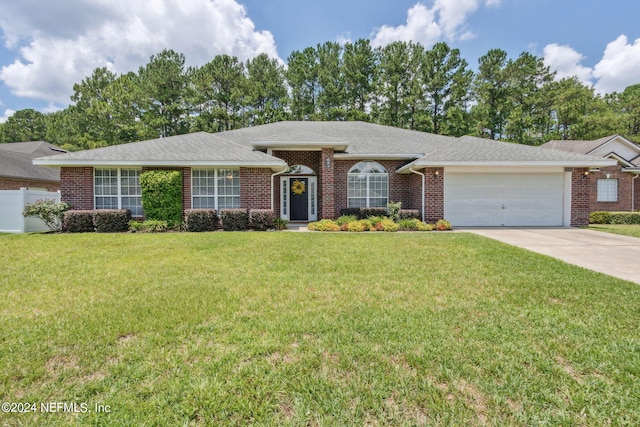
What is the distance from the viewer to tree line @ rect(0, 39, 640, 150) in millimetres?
28844

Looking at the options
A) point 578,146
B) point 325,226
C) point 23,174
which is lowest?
point 325,226

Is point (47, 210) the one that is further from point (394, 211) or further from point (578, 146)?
point (578, 146)

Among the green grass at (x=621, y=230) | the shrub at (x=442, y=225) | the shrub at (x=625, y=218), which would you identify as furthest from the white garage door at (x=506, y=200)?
the shrub at (x=625, y=218)

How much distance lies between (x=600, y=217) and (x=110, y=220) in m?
23.6

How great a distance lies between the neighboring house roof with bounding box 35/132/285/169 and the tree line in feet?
60.0

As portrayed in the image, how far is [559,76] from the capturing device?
3130cm

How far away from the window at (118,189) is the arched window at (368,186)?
964 centimetres

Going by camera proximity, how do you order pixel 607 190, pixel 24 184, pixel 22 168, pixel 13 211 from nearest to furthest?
pixel 13 211, pixel 607 190, pixel 24 184, pixel 22 168

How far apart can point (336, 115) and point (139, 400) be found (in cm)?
2998

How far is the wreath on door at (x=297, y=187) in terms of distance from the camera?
15.0 metres

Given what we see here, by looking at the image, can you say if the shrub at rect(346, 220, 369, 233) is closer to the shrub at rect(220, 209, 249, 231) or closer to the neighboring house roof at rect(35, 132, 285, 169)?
the neighboring house roof at rect(35, 132, 285, 169)

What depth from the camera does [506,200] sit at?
→ 1276 centimetres

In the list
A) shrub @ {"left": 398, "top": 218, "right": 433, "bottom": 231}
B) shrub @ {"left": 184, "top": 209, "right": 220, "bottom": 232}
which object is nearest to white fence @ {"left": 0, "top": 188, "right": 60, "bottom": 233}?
shrub @ {"left": 184, "top": 209, "right": 220, "bottom": 232}

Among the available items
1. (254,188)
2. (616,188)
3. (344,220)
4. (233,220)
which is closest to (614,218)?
(616,188)
